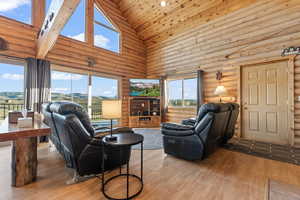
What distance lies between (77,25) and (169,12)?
324 centimetres

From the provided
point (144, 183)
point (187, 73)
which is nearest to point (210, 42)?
point (187, 73)

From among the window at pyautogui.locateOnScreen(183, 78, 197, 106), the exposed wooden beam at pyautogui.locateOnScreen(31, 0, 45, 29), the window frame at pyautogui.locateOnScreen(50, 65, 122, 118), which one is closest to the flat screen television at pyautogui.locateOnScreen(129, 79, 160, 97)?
the window frame at pyautogui.locateOnScreen(50, 65, 122, 118)

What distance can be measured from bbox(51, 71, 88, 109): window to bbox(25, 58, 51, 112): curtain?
0.32 meters

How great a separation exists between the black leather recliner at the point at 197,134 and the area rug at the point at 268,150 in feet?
3.51

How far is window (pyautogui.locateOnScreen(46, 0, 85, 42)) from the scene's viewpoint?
441 centimetres

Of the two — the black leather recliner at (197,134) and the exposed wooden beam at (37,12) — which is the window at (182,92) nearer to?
the black leather recliner at (197,134)

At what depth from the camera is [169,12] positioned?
16.6 feet

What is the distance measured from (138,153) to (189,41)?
446 centimetres

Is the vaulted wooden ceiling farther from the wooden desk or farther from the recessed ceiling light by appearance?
the wooden desk

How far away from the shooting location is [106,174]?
2.10 meters

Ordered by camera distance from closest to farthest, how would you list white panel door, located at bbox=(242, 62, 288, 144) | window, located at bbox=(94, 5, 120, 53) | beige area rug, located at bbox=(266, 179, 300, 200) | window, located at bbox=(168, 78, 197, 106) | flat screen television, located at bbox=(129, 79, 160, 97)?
beige area rug, located at bbox=(266, 179, 300, 200), white panel door, located at bbox=(242, 62, 288, 144), window, located at bbox=(94, 5, 120, 53), window, located at bbox=(168, 78, 197, 106), flat screen television, located at bbox=(129, 79, 160, 97)

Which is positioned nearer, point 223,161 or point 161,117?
point 223,161

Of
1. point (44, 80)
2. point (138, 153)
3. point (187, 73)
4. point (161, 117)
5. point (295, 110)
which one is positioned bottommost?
point (138, 153)

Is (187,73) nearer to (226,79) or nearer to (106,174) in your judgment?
(226,79)
